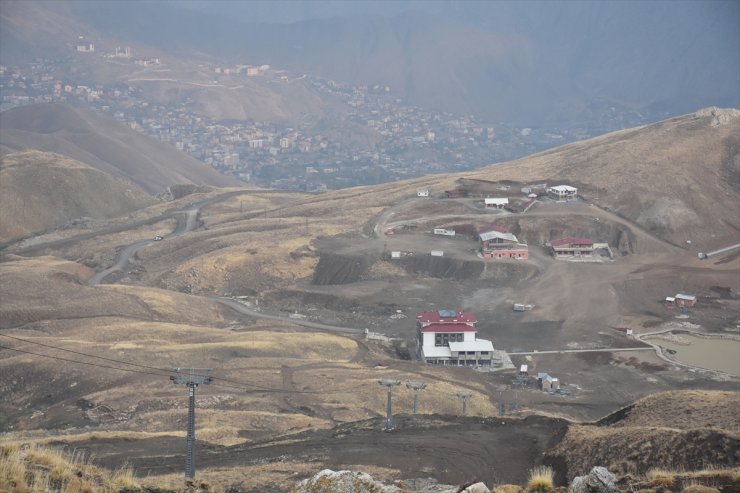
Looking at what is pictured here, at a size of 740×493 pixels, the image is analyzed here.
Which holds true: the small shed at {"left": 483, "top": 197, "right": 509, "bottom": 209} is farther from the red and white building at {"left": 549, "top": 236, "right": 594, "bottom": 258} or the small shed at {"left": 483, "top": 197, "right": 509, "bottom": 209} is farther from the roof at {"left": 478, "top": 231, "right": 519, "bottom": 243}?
the red and white building at {"left": 549, "top": 236, "right": 594, "bottom": 258}

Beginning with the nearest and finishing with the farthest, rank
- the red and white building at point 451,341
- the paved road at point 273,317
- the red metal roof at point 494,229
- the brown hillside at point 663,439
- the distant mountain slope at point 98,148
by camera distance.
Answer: the brown hillside at point 663,439
the red and white building at point 451,341
the paved road at point 273,317
the red metal roof at point 494,229
the distant mountain slope at point 98,148

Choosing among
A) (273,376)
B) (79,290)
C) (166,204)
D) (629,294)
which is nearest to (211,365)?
(273,376)

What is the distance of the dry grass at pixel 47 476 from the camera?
15.5 meters

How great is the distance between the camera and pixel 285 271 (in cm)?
8719

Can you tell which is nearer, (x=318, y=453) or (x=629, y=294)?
(x=318, y=453)

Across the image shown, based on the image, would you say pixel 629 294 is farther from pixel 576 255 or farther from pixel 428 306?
pixel 428 306

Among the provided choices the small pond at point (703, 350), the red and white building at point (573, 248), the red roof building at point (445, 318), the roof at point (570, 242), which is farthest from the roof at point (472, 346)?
the roof at point (570, 242)

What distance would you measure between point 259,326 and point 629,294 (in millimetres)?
32348

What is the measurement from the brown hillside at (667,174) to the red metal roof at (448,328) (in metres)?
36.1

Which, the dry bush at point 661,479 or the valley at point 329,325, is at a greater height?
the valley at point 329,325

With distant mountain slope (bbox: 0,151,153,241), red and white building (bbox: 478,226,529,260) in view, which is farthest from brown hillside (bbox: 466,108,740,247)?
distant mountain slope (bbox: 0,151,153,241)

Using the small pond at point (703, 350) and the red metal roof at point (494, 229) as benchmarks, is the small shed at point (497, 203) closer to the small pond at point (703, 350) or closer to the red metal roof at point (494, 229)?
the red metal roof at point (494, 229)

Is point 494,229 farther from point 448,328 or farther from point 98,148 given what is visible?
point 98,148

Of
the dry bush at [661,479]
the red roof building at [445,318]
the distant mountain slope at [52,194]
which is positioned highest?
the distant mountain slope at [52,194]
